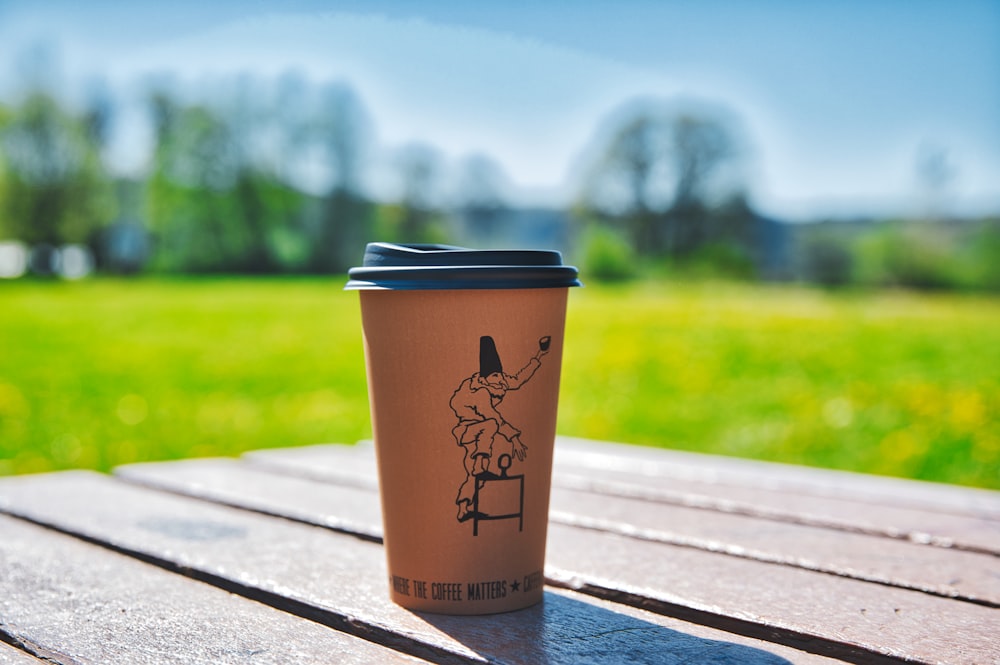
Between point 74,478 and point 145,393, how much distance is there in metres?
4.43

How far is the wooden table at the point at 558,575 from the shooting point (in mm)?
1268

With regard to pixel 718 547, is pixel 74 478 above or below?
below

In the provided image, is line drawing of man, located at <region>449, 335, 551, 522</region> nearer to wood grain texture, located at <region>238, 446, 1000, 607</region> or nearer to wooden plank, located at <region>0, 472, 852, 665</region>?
wooden plank, located at <region>0, 472, 852, 665</region>

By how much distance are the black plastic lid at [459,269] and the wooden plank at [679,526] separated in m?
0.60

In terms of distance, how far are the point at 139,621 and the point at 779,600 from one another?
3.04ft

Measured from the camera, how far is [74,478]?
98.1 inches

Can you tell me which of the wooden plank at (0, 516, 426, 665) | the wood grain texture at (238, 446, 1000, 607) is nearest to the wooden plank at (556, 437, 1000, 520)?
the wood grain texture at (238, 446, 1000, 607)

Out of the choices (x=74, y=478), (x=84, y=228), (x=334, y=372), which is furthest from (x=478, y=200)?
(x=74, y=478)

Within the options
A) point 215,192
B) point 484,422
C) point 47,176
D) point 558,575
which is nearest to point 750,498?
point 558,575

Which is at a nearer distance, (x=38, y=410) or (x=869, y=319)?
(x=38, y=410)

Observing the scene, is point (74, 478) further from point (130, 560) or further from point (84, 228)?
point (84, 228)

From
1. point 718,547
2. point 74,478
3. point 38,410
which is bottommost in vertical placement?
point 38,410

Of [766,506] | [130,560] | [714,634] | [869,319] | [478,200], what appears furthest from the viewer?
[478,200]

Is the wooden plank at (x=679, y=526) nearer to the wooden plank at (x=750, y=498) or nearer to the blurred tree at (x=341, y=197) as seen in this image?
the wooden plank at (x=750, y=498)
